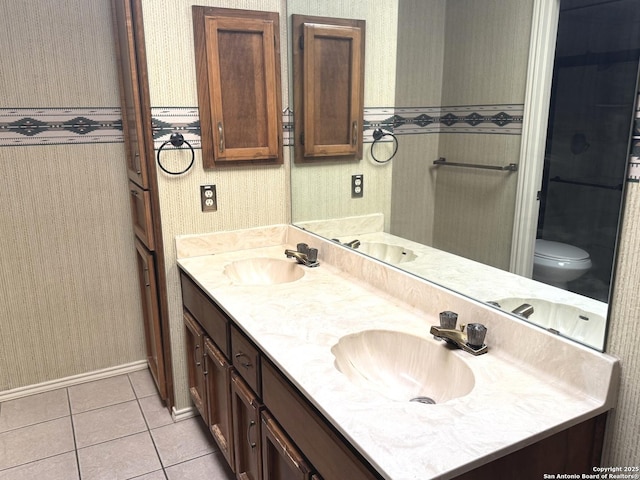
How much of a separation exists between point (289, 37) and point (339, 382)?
5.62 feet

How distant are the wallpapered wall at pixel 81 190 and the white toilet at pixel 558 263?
0.92 meters

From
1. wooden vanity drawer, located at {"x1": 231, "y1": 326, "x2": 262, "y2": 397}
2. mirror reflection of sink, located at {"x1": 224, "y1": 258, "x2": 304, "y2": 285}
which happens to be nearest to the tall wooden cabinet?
mirror reflection of sink, located at {"x1": 224, "y1": 258, "x2": 304, "y2": 285}

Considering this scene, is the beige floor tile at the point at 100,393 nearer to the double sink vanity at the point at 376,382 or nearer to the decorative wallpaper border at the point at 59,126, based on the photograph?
the double sink vanity at the point at 376,382

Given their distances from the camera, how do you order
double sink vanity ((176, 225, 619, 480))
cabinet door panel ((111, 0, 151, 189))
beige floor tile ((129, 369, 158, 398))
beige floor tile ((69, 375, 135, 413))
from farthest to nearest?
beige floor tile ((129, 369, 158, 398)) < beige floor tile ((69, 375, 135, 413)) < cabinet door panel ((111, 0, 151, 189)) < double sink vanity ((176, 225, 619, 480))

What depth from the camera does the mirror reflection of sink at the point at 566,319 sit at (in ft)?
3.76

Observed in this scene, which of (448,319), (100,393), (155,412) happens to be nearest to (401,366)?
(448,319)

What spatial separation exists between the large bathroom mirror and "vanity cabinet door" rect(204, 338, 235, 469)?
0.73 metres

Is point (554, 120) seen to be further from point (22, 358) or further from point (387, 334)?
point (22, 358)

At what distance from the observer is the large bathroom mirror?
1.10 meters

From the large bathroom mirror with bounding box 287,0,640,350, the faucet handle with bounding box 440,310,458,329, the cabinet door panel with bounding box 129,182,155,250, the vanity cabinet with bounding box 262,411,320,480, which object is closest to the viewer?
the large bathroom mirror with bounding box 287,0,640,350

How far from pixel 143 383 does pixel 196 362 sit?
791 mm

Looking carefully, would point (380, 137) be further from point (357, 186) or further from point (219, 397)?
point (219, 397)

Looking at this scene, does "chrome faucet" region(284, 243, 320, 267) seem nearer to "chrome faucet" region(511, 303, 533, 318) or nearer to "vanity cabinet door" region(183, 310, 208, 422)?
"vanity cabinet door" region(183, 310, 208, 422)

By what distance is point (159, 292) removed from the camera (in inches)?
93.3
